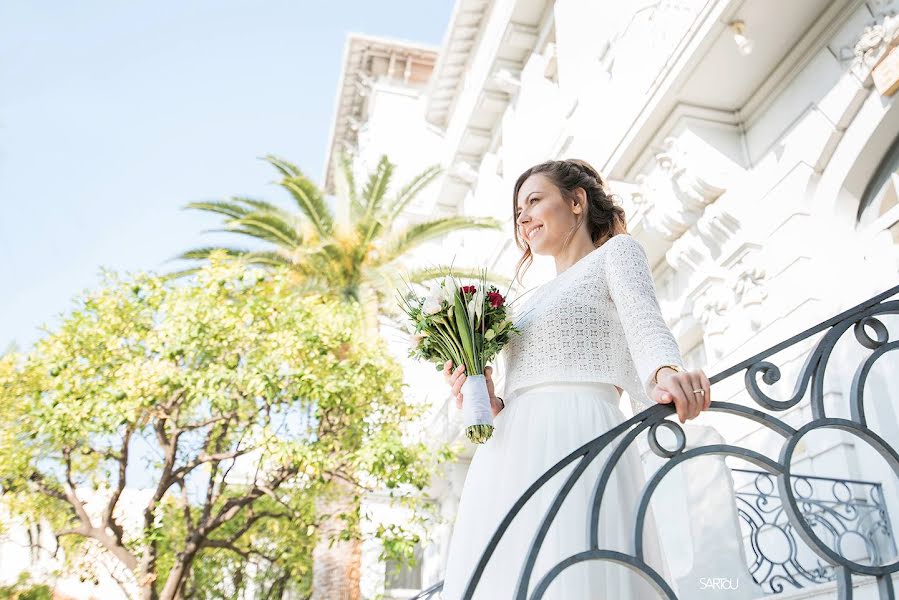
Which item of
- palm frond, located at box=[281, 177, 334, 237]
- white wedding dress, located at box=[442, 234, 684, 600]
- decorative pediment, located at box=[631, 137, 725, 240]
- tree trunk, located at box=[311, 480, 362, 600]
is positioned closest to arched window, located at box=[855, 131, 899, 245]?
decorative pediment, located at box=[631, 137, 725, 240]

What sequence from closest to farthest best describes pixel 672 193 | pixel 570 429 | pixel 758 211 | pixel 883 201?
pixel 570 429 → pixel 883 201 → pixel 758 211 → pixel 672 193

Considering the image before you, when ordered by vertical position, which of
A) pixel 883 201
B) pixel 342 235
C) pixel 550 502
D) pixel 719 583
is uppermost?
pixel 342 235

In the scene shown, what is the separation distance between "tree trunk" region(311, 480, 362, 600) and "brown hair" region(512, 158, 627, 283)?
763 centimetres

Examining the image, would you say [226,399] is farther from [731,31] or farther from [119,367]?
[731,31]

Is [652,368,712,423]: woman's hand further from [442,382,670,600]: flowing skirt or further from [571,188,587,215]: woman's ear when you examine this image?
[571,188,587,215]: woman's ear

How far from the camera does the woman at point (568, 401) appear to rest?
219cm

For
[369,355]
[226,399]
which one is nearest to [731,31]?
[369,355]

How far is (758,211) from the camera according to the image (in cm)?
718

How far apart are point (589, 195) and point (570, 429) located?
1122 millimetres

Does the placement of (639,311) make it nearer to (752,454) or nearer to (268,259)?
(752,454)

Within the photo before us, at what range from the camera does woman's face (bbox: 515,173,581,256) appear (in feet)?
9.83

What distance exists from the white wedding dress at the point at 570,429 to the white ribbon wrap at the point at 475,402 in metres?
0.09

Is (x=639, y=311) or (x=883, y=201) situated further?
(x=883, y=201)

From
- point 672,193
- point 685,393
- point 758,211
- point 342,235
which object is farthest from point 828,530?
point 342,235
